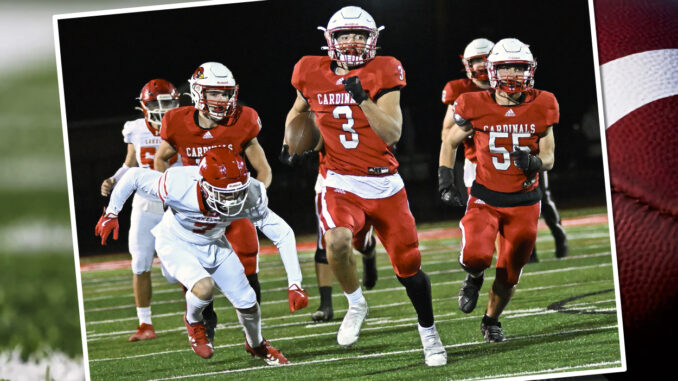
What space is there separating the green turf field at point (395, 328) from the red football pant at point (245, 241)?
50mm

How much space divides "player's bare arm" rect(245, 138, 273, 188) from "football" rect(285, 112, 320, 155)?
0.09 meters

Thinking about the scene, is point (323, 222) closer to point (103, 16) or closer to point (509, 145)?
point (509, 145)

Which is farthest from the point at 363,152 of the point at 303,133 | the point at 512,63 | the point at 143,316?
the point at 143,316

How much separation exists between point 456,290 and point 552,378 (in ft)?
1.31

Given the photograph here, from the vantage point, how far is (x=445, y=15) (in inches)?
103

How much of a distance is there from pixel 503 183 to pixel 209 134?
0.89 metres

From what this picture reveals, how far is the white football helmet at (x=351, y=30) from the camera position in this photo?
250 cm

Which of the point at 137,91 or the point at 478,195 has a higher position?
the point at 137,91

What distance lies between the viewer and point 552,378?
2.53m

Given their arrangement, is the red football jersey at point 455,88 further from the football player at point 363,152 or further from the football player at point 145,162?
the football player at point 145,162

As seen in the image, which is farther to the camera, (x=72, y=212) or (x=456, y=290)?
(x=456, y=290)

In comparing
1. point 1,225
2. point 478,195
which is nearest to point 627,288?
point 478,195

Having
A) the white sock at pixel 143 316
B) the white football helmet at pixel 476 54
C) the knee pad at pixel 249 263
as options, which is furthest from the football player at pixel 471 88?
the white sock at pixel 143 316

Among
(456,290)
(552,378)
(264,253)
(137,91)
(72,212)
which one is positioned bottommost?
(552,378)
